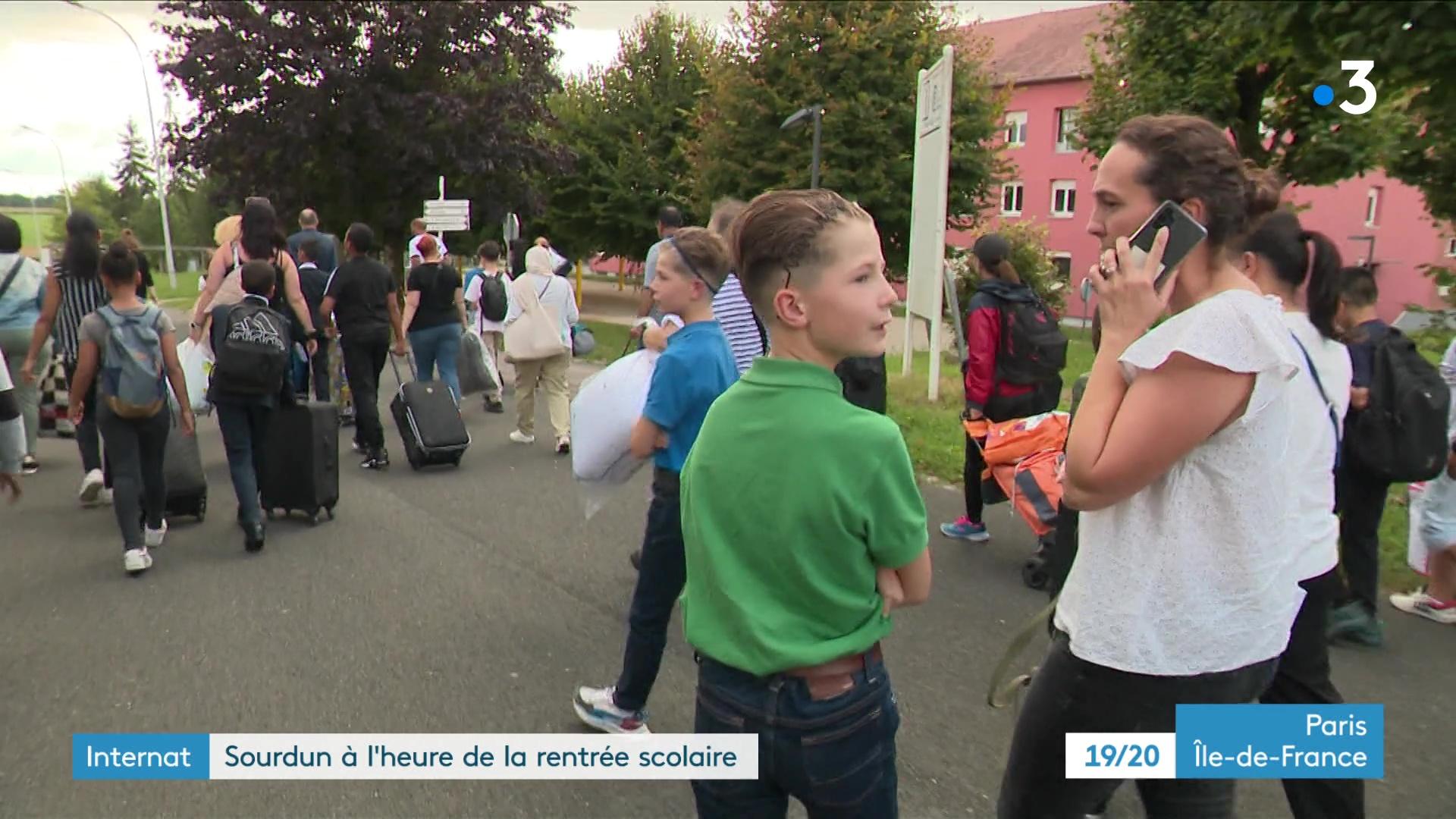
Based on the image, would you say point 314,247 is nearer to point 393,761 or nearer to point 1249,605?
point 393,761

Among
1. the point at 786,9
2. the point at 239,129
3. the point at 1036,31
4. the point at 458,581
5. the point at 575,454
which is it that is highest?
the point at 1036,31

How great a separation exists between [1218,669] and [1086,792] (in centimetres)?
34

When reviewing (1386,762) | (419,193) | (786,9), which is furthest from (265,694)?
(786,9)

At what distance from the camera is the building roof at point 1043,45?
4434 cm

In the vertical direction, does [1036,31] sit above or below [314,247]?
above

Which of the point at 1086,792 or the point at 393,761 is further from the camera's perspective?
the point at 393,761

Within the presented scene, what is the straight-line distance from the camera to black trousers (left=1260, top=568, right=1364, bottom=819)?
2.42 m

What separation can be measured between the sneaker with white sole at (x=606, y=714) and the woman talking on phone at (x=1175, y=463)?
185cm

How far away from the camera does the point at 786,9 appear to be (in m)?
22.6

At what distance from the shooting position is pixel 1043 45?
4691 cm

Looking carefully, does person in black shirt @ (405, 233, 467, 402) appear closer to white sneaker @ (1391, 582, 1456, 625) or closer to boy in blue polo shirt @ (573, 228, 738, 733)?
boy in blue polo shirt @ (573, 228, 738, 733)

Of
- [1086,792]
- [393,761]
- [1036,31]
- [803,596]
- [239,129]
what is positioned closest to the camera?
[803,596]


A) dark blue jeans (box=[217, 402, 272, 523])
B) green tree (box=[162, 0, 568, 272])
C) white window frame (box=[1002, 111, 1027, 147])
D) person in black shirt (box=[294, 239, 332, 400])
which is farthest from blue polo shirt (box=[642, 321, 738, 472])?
white window frame (box=[1002, 111, 1027, 147])

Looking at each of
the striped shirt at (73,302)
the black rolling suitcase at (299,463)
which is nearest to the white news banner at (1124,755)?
the black rolling suitcase at (299,463)
